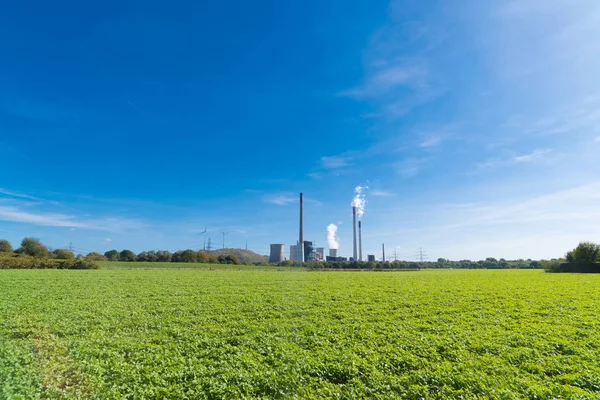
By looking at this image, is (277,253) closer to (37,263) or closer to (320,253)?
(320,253)

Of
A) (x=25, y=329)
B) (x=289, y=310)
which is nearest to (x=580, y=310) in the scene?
(x=289, y=310)

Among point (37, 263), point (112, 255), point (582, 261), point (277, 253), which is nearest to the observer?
point (582, 261)

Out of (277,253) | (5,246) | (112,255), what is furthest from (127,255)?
(277,253)

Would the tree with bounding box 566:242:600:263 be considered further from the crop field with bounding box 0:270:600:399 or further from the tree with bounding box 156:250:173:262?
the tree with bounding box 156:250:173:262

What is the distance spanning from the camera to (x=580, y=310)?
18.8m

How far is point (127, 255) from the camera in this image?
356 ft

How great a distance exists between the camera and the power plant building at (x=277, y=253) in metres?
129

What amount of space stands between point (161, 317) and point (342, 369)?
1227 cm

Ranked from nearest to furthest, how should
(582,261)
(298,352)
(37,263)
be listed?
(298,352) < (582,261) < (37,263)

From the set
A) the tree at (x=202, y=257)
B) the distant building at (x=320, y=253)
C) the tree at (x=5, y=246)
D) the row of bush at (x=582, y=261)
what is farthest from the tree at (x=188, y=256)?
the row of bush at (x=582, y=261)

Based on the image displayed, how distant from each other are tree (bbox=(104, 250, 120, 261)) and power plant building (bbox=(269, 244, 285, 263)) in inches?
2277

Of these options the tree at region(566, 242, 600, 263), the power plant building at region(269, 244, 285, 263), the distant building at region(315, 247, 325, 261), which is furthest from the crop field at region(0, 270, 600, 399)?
the distant building at region(315, 247, 325, 261)

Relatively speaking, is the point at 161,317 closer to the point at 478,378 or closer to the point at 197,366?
the point at 197,366

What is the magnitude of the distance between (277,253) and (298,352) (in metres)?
120
